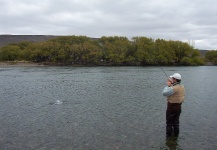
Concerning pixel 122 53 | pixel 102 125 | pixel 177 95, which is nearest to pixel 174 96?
pixel 177 95

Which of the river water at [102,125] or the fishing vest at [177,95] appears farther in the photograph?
the fishing vest at [177,95]

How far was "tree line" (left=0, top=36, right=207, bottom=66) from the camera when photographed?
13462 cm

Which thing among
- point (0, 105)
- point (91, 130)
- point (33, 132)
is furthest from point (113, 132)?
point (0, 105)

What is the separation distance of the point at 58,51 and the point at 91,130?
5273 inches

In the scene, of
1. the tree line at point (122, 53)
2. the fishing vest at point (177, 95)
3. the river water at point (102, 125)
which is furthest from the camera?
the tree line at point (122, 53)

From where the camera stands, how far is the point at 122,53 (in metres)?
140

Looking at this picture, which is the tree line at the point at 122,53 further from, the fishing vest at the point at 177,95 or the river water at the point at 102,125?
the fishing vest at the point at 177,95

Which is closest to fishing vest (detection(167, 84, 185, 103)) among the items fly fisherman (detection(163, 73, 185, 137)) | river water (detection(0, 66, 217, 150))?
fly fisherman (detection(163, 73, 185, 137))

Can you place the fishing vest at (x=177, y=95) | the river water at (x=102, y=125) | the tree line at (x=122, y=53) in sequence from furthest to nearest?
the tree line at (x=122, y=53) < the fishing vest at (x=177, y=95) < the river water at (x=102, y=125)

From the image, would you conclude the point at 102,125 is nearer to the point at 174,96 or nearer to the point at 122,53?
the point at 174,96

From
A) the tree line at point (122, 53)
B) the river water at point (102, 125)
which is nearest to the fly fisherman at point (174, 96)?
the river water at point (102, 125)

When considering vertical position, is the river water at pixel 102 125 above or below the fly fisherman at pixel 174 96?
below

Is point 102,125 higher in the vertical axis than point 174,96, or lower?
lower

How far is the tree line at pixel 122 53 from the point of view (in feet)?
442
